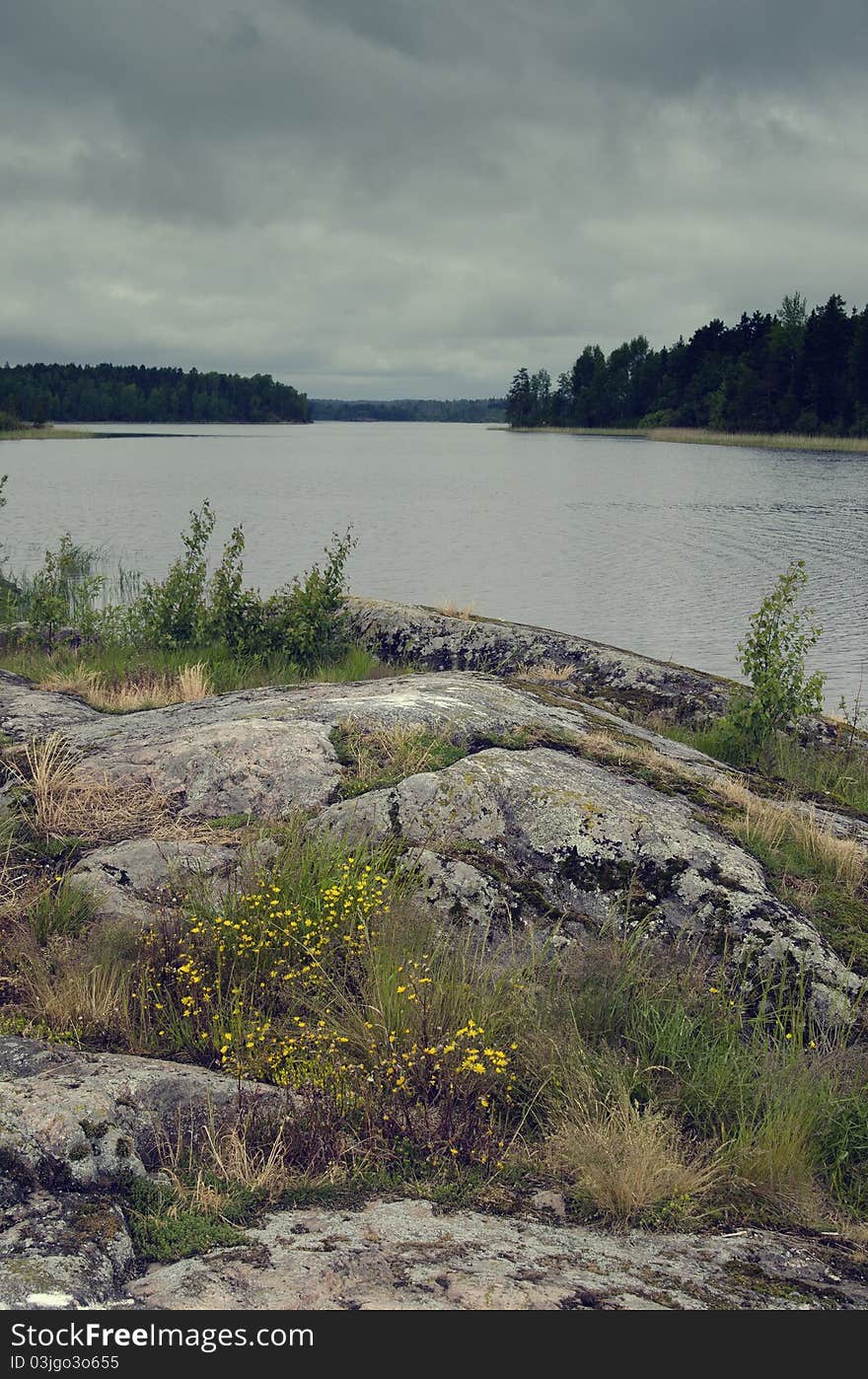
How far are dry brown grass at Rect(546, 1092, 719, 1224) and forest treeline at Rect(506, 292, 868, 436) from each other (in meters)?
98.3

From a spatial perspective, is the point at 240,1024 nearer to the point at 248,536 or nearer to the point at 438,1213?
the point at 438,1213

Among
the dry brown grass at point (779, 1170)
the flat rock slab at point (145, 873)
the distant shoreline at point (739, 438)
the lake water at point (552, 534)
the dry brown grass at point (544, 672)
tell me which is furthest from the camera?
the distant shoreline at point (739, 438)

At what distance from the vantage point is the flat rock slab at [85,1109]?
9.73ft

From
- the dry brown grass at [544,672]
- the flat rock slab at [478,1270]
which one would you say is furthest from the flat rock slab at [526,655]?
the flat rock slab at [478,1270]

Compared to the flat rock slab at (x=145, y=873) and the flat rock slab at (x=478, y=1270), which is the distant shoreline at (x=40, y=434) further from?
the flat rock slab at (x=478, y=1270)

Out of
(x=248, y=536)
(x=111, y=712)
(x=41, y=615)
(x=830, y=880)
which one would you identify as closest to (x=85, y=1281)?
(x=830, y=880)

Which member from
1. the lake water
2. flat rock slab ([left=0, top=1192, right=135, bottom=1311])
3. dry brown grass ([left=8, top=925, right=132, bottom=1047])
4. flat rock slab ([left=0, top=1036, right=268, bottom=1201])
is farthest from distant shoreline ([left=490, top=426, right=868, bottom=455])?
flat rock slab ([left=0, top=1192, right=135, bottom=1311])

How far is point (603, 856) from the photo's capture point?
4.96 meters

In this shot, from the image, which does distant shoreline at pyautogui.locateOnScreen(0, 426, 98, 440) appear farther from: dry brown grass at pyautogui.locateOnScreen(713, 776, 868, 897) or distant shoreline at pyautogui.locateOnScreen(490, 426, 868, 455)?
dry brown grass at pyautogui.locateOnScreen(713, 776, 868, 897)

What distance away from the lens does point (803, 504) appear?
4278 cm

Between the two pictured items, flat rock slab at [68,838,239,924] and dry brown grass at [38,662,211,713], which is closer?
flat rock slab at [68,838,239,924]

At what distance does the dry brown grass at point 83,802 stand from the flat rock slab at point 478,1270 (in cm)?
260

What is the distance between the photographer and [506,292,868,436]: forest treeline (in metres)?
94.9

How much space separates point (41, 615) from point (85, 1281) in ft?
34.0
